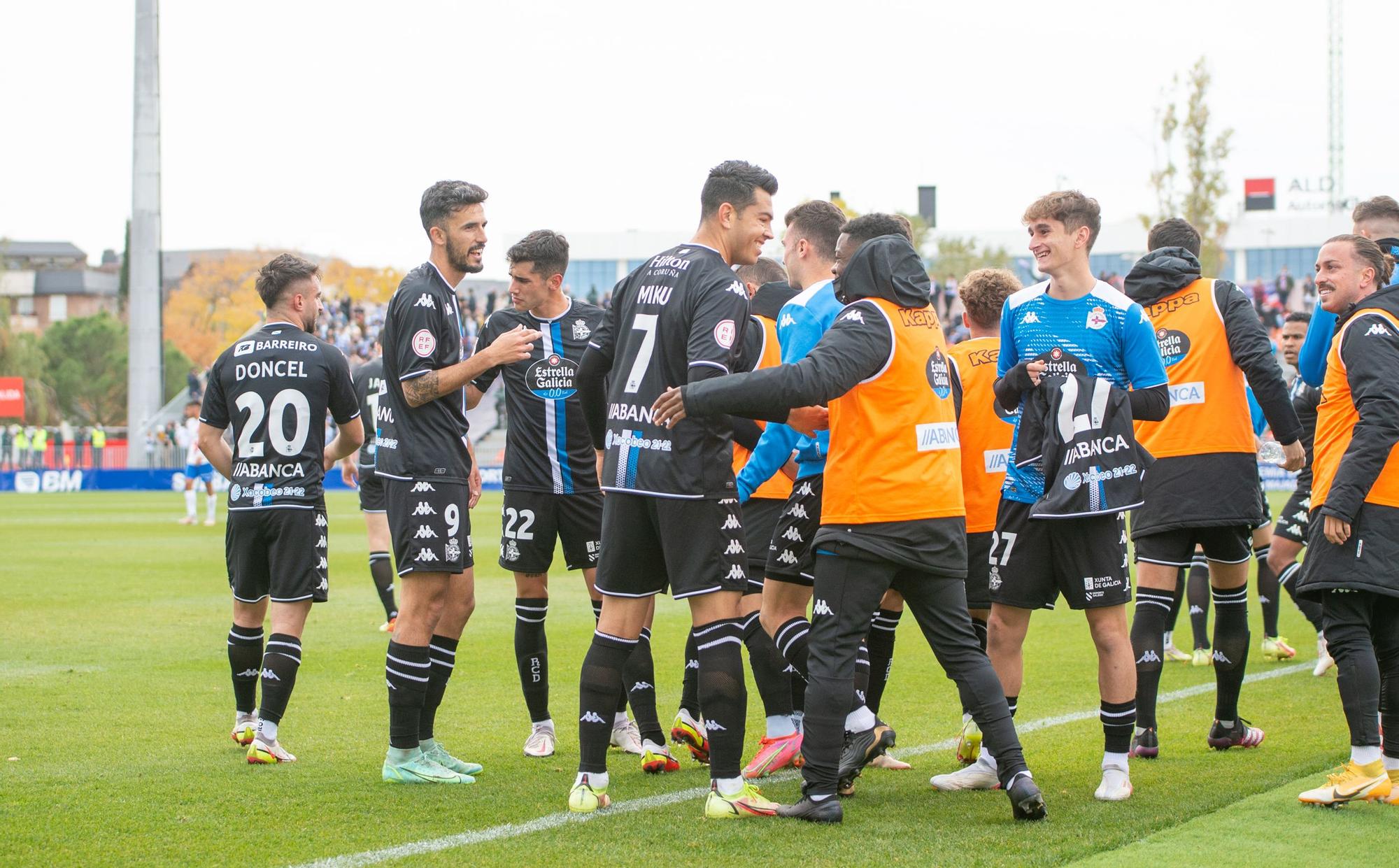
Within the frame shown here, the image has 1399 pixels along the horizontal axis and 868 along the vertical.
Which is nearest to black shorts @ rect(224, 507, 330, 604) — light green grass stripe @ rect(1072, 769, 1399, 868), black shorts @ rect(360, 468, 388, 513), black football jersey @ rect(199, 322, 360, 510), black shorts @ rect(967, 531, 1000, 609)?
black football jersey @ rect(199, 322, 360, 510)

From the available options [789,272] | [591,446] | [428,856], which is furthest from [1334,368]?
[428,856]

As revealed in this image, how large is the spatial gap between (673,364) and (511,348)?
95 centimetres

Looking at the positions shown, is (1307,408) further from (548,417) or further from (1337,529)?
(548,417)

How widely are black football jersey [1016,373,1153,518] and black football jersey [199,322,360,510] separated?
336 centimetres

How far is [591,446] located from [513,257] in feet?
3.33

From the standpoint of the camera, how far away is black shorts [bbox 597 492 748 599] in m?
5.06

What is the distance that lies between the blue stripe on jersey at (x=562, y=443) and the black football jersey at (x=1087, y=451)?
7.60 feet

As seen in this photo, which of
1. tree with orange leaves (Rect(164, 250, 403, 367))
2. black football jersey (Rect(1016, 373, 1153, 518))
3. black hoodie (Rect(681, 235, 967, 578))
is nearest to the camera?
black hoodie (Rect(681, 235, 967, 578))

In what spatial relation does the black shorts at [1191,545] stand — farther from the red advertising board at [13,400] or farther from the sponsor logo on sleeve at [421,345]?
the red advertising board at [13,400]

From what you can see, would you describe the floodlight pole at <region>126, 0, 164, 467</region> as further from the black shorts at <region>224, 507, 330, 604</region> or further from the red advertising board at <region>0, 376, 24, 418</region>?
the black shorts at <region>224, 507, 330, 604</region>

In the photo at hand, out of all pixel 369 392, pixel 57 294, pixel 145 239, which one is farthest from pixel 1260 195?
pixel 57 294

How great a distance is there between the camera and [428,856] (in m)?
4.50

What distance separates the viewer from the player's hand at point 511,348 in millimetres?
5770

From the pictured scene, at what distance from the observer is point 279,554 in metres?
6.46
